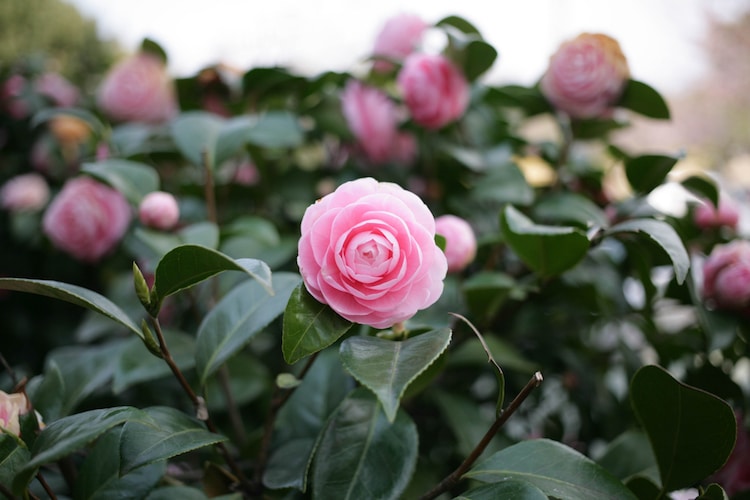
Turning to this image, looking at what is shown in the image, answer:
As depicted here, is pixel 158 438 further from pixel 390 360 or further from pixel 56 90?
pixel 56 90

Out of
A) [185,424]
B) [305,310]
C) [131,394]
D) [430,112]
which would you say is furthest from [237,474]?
[430,112]

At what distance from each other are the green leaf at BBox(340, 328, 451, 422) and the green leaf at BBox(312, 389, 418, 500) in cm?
9

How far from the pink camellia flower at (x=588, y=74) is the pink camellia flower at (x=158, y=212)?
49 centimetres

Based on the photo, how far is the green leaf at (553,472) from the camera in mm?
378

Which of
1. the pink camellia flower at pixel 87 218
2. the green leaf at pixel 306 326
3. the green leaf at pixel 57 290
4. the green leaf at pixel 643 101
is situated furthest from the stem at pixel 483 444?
the pink camellia flower at pixel 87 218

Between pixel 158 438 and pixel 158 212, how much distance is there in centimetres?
32

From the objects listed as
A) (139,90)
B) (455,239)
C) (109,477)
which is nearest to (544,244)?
(455,239)

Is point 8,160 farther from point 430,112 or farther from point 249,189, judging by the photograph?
point 430,112

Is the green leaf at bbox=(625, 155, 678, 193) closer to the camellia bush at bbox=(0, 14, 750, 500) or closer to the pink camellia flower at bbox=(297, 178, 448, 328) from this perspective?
the camellia bush at bbox=(0, 14, 750, 500)

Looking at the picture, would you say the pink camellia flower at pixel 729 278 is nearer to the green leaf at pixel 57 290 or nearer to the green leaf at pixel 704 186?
the green leaf at pixel 704 186

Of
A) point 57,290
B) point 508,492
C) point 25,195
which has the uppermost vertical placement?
point 57,290

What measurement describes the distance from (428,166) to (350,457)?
1.64 ft

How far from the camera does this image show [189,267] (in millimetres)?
365

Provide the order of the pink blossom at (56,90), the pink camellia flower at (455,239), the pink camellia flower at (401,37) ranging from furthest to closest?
1. the pink blossom at (56,90)
2. the pink camellia flower at (401,37)
3. the pink camellia flower at (455,239)
